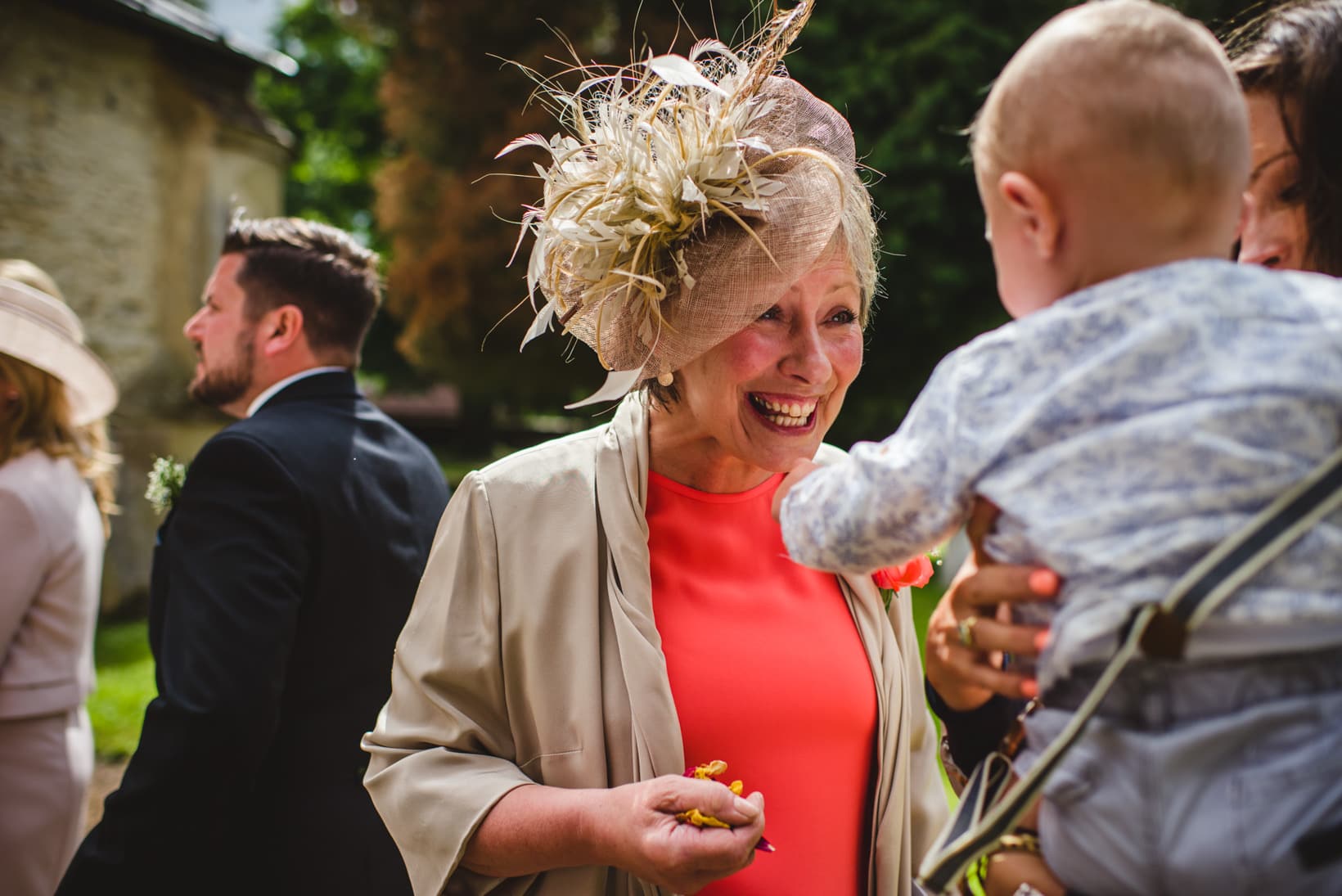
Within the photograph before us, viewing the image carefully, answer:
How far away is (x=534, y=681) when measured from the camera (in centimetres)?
202

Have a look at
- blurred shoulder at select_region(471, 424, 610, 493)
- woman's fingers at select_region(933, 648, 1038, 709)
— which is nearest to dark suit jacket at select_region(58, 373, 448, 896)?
blurred shoulder at select_region(471, 424, 610, 493)

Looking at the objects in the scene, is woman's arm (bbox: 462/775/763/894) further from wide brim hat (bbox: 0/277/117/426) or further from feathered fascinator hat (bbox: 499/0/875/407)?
wide brim hat (bbox: 0/277/117/426)

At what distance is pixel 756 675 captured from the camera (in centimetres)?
213

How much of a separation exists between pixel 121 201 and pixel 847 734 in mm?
12696

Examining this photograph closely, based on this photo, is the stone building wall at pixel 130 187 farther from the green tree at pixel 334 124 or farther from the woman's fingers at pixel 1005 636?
the green tree at pixel 334 124

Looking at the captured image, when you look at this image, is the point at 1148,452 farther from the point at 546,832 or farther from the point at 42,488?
the point at 42,488

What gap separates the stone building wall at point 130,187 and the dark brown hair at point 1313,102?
12217mm

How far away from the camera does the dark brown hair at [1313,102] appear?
1.65 meters

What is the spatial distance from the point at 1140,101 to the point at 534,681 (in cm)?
148

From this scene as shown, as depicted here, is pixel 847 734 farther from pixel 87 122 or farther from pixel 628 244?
pixel 87 122

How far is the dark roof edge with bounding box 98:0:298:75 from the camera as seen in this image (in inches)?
459

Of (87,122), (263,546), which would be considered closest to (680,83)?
(263,546)

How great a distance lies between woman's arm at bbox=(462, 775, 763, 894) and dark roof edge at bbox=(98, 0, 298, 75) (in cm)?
1257

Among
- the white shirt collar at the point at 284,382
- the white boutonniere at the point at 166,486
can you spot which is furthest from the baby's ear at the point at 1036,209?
the white boutonniere at the point at 166,486
